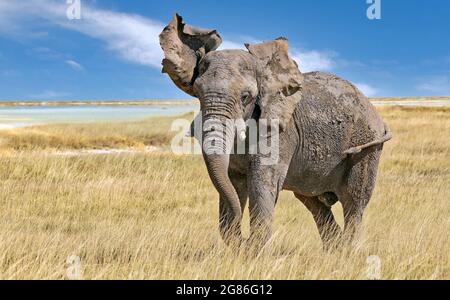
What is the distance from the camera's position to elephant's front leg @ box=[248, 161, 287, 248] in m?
5.66

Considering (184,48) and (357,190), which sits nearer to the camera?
(184,48)

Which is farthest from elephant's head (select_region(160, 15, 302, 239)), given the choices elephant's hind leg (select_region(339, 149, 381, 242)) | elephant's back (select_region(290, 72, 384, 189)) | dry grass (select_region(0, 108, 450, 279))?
elephant's hind leg (select_region(339, 149, 381, 242))

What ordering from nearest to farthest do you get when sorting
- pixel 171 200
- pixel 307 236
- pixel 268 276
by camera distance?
pixel 268 276
pixel 307 236
pixel 171 200

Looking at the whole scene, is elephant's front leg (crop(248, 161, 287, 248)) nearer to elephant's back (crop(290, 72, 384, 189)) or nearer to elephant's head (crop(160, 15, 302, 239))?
elephant's head (crop(160, 15, 302, 239))

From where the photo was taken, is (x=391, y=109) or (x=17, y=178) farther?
(x=391, y=109)

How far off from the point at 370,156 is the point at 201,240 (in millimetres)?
2379

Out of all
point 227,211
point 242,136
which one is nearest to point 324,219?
point 227,211

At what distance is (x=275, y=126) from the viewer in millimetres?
5660

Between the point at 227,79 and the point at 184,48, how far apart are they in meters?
1.02

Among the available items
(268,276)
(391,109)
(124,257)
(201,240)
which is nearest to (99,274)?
(124,257)

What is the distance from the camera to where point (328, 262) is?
18.6ft

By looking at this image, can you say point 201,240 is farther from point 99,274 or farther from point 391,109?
point 391,109

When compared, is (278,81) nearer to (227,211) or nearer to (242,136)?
(242,136)

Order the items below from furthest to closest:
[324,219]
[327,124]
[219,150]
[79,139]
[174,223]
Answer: [79,139], [174,223], [324,219], [327,124], [219,150]
